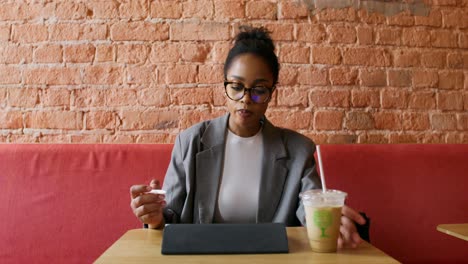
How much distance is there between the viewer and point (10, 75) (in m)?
1.60

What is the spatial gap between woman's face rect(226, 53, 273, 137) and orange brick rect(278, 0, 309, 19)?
52 centimetres

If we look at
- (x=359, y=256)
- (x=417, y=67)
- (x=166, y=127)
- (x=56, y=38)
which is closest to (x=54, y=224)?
(x=166, y=127)

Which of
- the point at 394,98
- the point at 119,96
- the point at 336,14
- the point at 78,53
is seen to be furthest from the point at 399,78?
the point at 78,53

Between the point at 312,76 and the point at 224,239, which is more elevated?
the point at 312,76

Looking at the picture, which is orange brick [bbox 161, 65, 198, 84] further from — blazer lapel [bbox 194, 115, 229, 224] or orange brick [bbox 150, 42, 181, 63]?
blazer lapel [bbox 194, 115, 229, 224]

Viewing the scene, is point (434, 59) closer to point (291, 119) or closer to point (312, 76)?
point (312, 76)

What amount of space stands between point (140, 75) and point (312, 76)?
29.4 inches

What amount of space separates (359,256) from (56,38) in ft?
4.83

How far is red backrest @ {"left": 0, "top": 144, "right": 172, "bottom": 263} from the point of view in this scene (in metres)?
1.32

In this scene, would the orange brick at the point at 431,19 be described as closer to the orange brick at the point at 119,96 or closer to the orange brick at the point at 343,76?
the orange brick at the point at 343,76

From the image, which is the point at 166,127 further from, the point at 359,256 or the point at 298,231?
the point at 359,256

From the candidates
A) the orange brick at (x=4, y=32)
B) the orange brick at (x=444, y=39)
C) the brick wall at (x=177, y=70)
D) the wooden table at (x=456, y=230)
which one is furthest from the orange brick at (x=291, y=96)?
the orange brick at (x=4, y=32)

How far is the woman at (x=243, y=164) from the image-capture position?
3.80ft

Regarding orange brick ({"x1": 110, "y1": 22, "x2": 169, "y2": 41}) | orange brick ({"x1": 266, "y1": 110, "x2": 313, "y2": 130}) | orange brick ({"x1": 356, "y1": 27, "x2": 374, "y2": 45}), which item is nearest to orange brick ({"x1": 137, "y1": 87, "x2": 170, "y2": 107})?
orange brick ({"x1": 110, "y1": 22, "x2": 169, "y2": 41})
